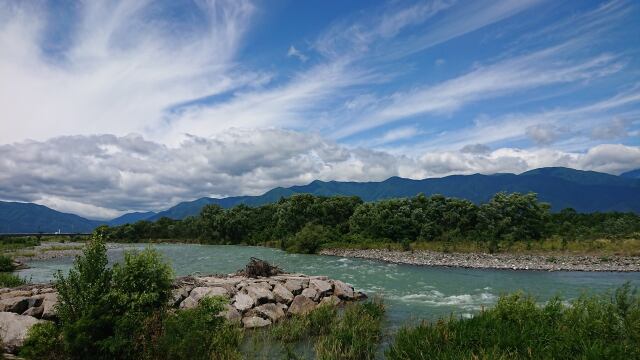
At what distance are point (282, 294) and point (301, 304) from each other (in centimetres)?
144

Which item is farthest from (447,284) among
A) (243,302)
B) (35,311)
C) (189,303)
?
(35,311)

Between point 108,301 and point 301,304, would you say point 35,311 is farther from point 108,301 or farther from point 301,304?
point 301,304

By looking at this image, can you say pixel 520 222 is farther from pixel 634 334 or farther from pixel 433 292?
pixel 634 334

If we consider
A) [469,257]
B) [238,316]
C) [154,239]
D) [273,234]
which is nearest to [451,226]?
[469,257]

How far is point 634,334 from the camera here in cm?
1248

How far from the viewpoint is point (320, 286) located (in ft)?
87.9

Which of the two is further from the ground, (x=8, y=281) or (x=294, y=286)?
(x=8, y=281)

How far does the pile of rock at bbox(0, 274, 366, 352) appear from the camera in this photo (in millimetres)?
16297

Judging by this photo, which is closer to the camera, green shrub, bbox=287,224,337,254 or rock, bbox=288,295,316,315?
rock, bbox=288,295,316,315

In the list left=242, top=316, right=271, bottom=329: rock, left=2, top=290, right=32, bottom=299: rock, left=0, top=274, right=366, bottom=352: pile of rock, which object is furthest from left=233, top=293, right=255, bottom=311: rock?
left=2, top=290, right=32, bottom=299: rock

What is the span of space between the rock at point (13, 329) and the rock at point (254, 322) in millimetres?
8334

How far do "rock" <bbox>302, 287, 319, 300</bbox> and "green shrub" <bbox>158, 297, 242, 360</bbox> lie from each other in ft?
37.0

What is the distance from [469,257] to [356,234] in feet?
98.0

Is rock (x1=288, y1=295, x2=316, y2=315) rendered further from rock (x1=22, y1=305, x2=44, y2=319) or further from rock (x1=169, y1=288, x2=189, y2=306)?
rock (x1=22, y1=305, x2=44, y2=319)
